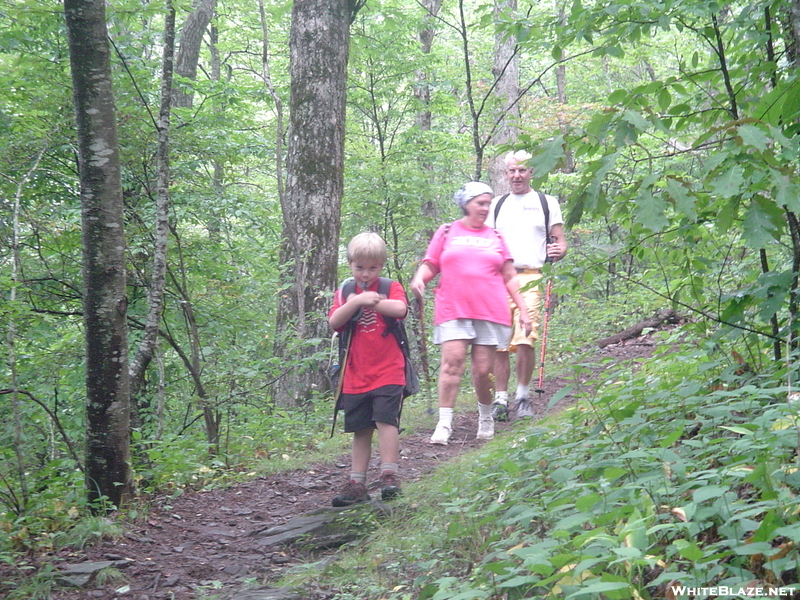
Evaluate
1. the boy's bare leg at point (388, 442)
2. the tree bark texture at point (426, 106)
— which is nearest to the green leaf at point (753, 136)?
the boy's bare leg at point (388, 442)

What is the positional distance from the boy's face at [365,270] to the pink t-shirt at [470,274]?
1.22 metres

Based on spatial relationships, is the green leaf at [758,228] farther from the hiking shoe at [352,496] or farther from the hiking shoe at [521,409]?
the hiking shoe at [521,409]

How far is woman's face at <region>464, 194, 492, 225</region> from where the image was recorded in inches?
228

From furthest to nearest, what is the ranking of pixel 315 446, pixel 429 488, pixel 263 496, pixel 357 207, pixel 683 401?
pixel 357 207 < pixel 315 446 < pixel 263 496 < pixel 429 488 < pixel 683 401

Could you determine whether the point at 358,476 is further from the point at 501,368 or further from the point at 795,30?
the point at 795,30

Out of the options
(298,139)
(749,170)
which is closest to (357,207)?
(298,139)

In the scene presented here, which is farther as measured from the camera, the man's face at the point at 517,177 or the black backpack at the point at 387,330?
the man's face at the point at 517,177

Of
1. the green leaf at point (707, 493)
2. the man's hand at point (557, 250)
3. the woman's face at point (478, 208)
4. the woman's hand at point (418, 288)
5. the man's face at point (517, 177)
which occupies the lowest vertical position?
the green leaf at point (707, 493)

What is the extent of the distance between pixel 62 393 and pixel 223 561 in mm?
5030

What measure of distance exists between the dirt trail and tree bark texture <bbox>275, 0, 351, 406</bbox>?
2192 millimetres

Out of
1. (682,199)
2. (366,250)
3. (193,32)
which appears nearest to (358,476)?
(366,250)

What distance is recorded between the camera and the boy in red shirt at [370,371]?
4672 mm

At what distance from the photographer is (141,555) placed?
4.20m

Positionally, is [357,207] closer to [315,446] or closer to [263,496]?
[315,446]
